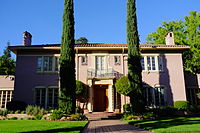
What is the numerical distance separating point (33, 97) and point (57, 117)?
590cm

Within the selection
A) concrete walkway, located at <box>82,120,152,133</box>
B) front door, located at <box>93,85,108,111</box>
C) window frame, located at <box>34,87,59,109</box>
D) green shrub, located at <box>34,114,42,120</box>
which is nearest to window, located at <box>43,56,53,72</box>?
window frame, located at <box>34,87,59,109</box>

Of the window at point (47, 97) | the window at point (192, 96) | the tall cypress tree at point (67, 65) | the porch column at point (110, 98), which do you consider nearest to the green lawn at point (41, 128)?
the tall cypress tree at point (67, 65)

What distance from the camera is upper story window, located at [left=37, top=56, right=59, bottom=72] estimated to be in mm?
18172

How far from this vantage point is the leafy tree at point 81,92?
15898mm

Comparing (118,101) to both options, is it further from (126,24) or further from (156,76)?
(126,24)

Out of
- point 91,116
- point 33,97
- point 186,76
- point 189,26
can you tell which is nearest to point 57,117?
point 91,116

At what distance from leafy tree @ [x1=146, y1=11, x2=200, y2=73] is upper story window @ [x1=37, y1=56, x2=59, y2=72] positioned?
15.1 m

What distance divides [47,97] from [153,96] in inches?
405

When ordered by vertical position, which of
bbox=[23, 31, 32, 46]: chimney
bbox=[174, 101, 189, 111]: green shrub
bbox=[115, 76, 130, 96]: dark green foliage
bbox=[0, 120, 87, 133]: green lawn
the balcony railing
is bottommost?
bbox=[0, 120, 87, 133]: green lawn

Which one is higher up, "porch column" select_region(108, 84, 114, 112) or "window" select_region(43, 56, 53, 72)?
"window" select_region(43, 56, 53, 72)

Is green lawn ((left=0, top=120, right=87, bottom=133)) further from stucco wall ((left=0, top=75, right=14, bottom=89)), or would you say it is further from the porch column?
stucco wall ((left=0, top=75, right=14, bottom=89))

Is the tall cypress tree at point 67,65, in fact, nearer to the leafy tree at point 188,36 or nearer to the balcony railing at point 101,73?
the balcony railing at point 101,73

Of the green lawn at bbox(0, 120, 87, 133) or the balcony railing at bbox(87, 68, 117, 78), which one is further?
the balcony railing at bbox(87, 68, 117, 78)

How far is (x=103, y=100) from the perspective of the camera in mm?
18109
